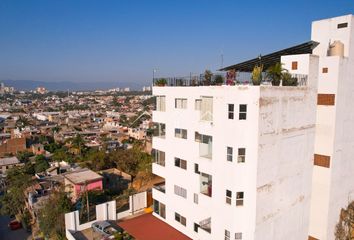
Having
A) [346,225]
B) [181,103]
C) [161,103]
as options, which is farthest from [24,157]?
[346,225]

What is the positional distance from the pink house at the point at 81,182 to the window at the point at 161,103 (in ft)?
56.8

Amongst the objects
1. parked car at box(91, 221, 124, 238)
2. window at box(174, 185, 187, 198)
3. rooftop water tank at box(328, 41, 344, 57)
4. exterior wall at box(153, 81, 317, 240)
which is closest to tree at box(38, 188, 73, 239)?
parked car at box(91, 221, 124, 238)

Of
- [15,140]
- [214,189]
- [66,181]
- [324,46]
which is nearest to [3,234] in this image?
[66,181]

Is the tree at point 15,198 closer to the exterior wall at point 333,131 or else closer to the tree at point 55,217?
the tree at point 55,217

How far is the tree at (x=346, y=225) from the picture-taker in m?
21.0

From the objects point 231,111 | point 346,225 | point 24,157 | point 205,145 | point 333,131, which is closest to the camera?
point 231,111

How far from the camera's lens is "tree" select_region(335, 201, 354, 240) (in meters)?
21.0

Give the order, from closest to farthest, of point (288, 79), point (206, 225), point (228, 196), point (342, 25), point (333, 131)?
point (228, 196), point (288, 79), point (206, 225), point (333, 131), point (342, 25)

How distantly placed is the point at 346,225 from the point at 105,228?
19.2 m

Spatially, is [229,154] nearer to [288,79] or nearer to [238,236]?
[238,236]

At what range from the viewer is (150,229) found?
69.8 ft

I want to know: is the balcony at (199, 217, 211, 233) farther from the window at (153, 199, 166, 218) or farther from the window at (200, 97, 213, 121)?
the window at (200, 97, 213, 121)

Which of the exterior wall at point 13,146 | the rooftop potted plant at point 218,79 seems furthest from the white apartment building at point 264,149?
the exterior wall at point 13,146

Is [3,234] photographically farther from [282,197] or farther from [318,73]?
[318,73]
